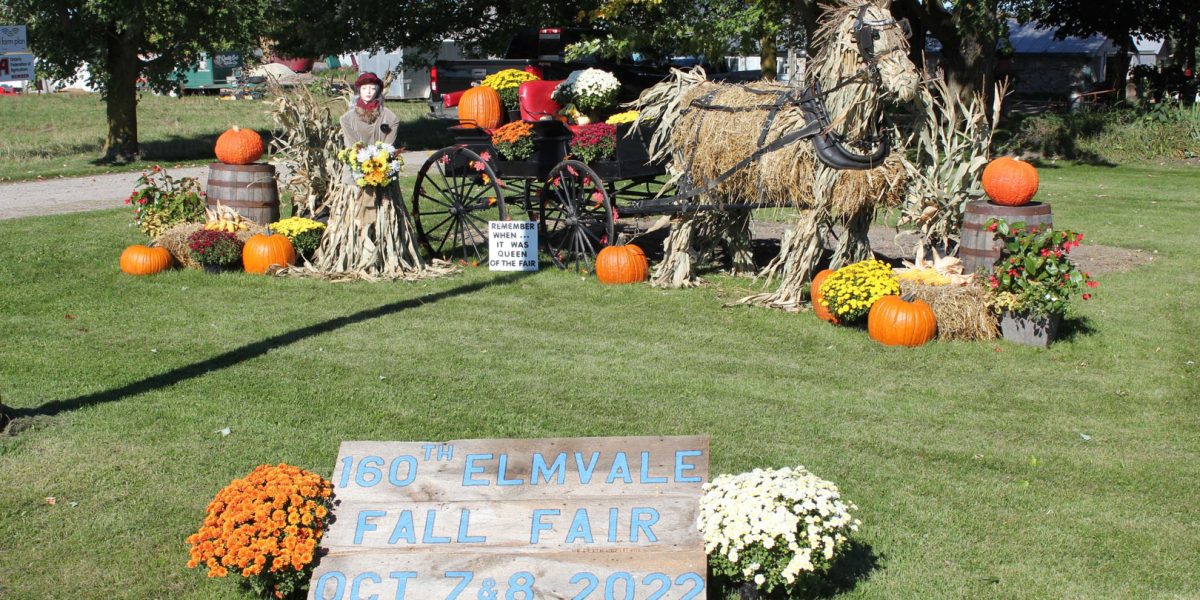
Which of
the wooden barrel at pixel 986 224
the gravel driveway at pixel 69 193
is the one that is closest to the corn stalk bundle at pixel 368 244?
the wooden barrel at pixel 986 224

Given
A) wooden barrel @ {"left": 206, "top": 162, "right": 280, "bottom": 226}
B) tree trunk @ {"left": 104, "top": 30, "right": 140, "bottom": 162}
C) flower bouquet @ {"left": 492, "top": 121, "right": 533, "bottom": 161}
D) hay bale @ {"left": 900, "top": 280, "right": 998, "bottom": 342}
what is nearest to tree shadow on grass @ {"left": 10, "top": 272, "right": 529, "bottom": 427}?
flower bouquet @ {"left": 492, "top": 121, "right": 533, "bottom": 161}

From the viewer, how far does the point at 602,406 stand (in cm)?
763

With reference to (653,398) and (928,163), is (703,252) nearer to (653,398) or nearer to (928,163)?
(928,163)

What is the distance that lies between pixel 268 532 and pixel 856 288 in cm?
616

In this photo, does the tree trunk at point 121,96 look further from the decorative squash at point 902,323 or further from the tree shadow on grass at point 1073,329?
the tree shadow on grass at point 1073,329

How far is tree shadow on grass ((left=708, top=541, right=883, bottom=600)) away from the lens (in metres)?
4.98

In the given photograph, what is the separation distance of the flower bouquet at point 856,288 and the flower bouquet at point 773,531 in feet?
16.2

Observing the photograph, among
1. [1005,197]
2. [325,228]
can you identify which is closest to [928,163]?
[1005,197]

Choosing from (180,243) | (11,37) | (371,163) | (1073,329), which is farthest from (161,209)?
(1073,329)

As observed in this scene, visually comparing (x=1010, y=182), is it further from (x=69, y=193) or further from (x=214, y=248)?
(x=69, y=193)

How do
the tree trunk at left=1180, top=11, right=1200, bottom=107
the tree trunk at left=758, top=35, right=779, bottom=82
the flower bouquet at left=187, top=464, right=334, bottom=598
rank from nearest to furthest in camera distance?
the flower bouquet at left=187, top=464, right=334, bottom=598, the tree trunk at left=758, top=35, right=779, bottom=82, the tree trunk at left=1180, top=11, right=1200, bottom=107

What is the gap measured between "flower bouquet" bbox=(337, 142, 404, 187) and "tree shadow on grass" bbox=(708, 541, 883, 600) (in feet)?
24.4

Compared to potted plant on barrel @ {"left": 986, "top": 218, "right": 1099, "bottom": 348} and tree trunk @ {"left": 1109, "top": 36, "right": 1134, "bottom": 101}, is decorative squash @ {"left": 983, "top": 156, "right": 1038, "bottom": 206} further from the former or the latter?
tree trunk @ {"left": 1109, "top": 36, "right": 1134, "bottom": 101}

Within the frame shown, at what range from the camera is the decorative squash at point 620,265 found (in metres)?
11.8
